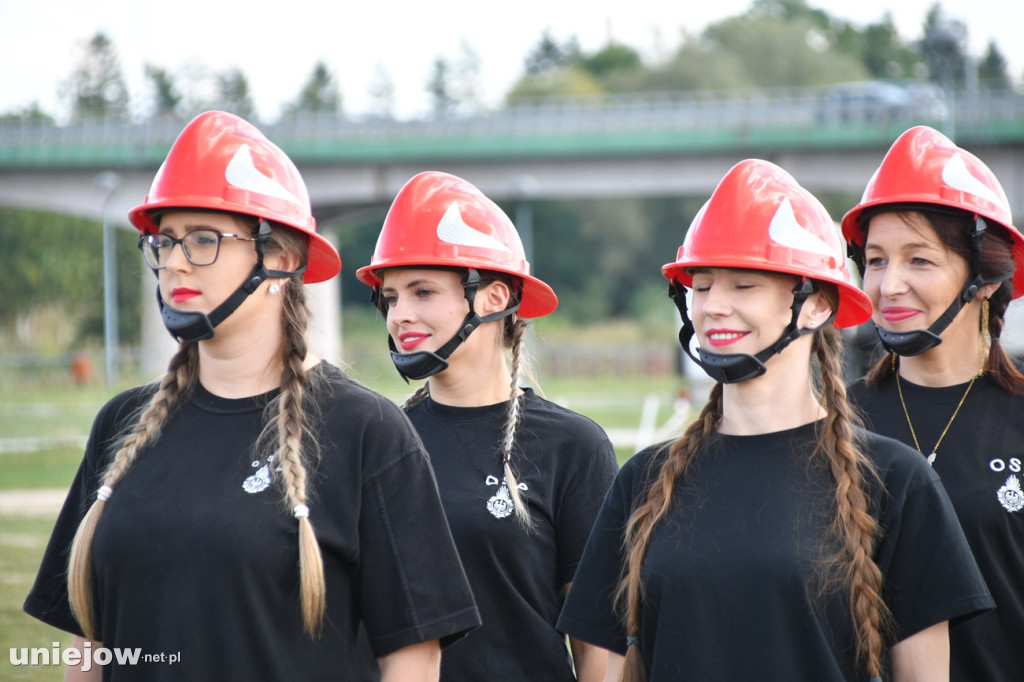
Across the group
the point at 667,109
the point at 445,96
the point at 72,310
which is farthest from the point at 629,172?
the point at 445,96

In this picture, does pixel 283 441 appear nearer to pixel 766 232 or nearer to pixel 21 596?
pixel 766 232

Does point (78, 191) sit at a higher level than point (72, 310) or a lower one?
higher

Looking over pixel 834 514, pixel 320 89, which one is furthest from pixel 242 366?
pixel 320 89

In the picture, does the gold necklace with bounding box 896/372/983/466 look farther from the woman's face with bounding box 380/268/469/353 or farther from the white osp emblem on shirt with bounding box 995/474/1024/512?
the woman's face with bounding box 380/268/469/353

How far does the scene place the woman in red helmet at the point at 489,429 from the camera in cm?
397

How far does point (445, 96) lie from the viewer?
4021 inches

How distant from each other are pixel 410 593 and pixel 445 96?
102 m

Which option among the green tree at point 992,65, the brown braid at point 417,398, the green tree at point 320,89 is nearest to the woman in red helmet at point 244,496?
the brown braid at point 417,398

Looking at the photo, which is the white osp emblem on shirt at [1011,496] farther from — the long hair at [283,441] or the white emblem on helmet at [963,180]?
the long hair at [283,441]

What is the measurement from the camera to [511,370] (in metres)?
4.68

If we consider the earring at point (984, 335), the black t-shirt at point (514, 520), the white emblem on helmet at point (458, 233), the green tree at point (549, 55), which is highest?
the green tree at point (549, 55)

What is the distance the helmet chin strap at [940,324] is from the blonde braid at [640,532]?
1115mm

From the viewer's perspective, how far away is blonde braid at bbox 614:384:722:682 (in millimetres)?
3191

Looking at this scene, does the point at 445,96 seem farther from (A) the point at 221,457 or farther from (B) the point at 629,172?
(A) the point at 221,457
